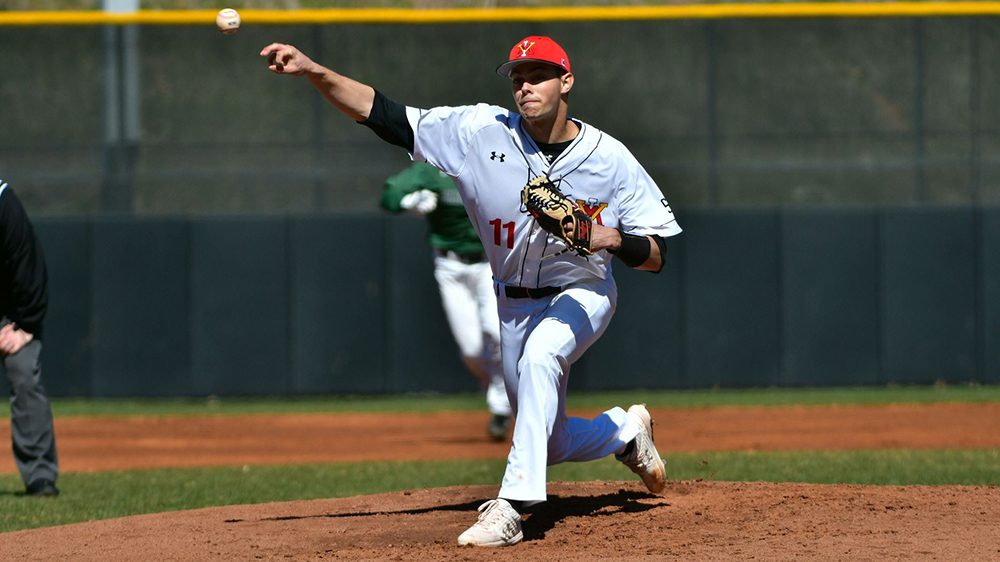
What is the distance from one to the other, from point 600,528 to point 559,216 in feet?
4.04

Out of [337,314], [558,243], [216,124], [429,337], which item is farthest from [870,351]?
[558,243]

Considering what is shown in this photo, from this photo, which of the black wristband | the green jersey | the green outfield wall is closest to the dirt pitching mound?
the black wristband

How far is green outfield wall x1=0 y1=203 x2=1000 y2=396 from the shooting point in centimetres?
1345

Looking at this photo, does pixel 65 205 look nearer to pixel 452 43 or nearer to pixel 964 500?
pixel 452 43

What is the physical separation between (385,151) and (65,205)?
324cm

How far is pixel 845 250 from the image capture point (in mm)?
13531

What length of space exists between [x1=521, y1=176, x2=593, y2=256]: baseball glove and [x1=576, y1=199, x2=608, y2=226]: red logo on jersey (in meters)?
0.28

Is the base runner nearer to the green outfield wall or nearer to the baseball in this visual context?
the green outfield wall

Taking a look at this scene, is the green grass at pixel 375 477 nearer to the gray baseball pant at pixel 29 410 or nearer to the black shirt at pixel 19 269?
the gray baseball pant at pixel 29 410

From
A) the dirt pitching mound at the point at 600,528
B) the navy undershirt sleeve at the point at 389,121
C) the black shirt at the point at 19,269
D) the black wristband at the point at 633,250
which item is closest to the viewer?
the dirt pitching mound at the point at 600,528

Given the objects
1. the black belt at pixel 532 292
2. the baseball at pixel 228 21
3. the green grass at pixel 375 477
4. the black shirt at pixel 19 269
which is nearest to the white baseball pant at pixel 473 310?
the green grass at pixel 375 477

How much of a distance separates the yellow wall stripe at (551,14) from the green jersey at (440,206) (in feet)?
14.9

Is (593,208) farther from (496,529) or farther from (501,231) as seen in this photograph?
(496,529)

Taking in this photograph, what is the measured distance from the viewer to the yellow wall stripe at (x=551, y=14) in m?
14.1
